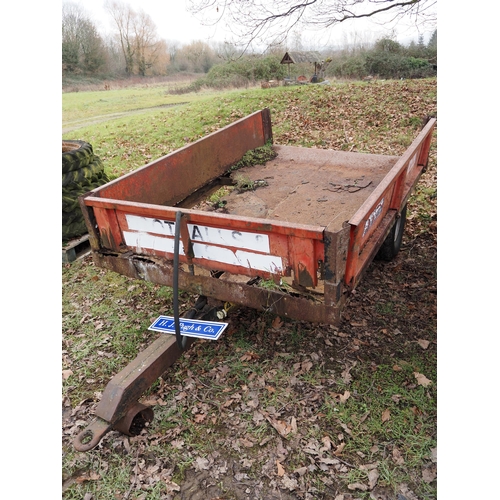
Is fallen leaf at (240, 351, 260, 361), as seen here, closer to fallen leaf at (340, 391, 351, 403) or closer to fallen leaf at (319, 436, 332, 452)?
fallen leaf at (340, 391, 351, 403)

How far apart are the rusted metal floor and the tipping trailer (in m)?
0.02

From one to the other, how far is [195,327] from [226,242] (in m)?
0.59

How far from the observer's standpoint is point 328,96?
11.5 meters

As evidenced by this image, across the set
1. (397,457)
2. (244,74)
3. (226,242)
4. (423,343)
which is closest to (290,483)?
(397,457)

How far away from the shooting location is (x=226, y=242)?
2.43 m

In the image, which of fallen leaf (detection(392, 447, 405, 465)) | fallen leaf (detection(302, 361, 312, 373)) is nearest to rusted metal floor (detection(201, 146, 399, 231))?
fallen leaf (detection(302, 361, 312, 373))

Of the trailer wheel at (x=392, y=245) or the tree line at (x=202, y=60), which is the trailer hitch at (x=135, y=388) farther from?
the tree line at (x=202, y=60)

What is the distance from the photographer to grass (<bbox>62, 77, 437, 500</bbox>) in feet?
8.02

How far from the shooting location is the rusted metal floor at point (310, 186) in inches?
140

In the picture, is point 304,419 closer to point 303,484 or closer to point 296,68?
point 303,484

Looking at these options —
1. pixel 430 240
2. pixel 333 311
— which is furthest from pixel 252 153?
pixel 333 311

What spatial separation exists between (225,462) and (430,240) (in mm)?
3617

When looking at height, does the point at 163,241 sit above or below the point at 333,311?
above

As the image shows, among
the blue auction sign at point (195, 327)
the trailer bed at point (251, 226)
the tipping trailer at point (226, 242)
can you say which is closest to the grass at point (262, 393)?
the tipping trailer at point (226, 242)
